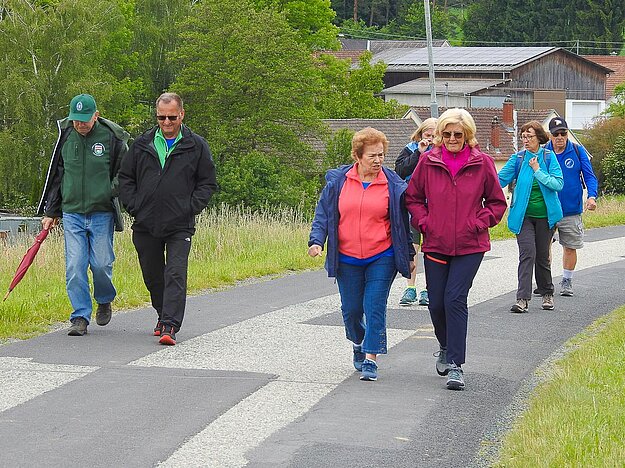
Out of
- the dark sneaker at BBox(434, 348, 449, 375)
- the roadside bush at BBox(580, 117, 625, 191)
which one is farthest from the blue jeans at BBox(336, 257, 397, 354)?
the roadside bush at BBox(580, 117, 625, 191)

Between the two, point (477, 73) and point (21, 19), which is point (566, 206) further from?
point (477, 73)

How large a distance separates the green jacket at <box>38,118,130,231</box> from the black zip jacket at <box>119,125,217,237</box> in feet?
1.06

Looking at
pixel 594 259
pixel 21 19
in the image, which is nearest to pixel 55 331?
pixel 594 259

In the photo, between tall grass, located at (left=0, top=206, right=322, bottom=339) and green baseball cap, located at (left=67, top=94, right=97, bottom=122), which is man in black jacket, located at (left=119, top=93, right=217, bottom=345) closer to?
green baseball cap, located at (left=67, top=94, right=97, bottom=122)

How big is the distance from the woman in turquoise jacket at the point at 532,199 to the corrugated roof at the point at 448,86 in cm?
7491

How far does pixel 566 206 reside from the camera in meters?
13.2

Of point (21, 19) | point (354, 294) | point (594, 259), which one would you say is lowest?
point (594, 259)

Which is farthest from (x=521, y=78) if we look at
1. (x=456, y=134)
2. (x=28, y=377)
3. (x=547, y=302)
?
(x=28, y=377)

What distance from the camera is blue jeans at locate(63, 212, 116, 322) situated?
32.9 ft

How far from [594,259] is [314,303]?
7.65m

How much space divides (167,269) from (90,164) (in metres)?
1.14

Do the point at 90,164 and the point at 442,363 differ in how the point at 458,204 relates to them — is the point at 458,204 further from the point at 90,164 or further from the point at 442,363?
the point at 90,164

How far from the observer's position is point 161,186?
381 inches

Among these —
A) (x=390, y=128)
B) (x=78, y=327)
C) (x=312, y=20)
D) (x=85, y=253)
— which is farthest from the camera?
(x=312, y=20)
